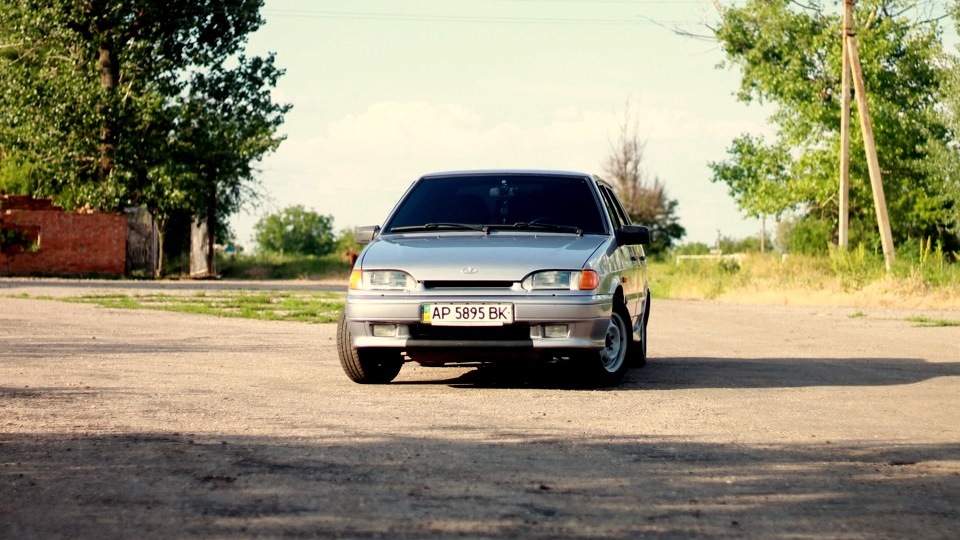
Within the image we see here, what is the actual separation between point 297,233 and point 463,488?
13509 cm

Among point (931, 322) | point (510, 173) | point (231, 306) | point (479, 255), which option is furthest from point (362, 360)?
point (931, 322)

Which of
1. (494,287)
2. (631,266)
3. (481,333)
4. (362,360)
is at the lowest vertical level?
(362,360)

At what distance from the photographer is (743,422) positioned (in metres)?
8.30

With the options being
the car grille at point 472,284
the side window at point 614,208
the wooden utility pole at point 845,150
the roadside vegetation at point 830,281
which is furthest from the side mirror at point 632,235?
the wooden utility pole at point 845,150

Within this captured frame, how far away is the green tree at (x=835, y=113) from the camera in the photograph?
146ft

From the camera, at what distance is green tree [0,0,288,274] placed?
1657 inches

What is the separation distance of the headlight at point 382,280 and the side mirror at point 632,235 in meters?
2.02

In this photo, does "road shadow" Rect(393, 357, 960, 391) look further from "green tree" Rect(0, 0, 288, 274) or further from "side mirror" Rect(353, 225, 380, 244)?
"green tree" Rect(0, 0, 288, 274)

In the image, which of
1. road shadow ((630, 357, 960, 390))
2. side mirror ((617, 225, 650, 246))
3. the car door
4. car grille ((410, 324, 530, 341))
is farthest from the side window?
car grille ((410, 324, 530, 341))

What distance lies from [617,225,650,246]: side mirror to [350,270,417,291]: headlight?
2016 mm

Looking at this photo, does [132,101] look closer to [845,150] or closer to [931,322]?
[845,150]

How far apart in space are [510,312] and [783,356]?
19.0 ft

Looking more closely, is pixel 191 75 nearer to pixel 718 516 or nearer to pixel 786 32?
pixel 786 32

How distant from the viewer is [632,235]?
11070mm
